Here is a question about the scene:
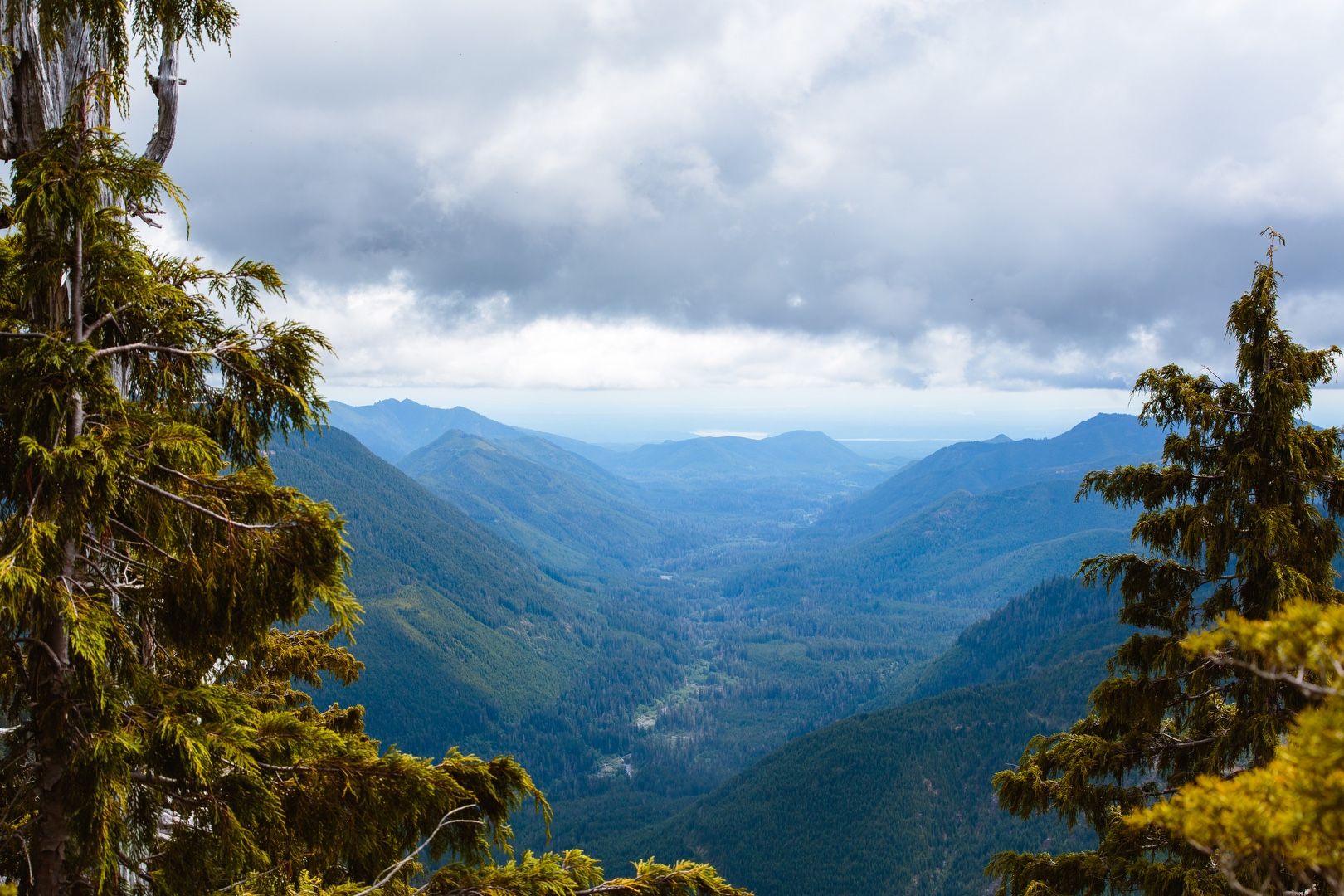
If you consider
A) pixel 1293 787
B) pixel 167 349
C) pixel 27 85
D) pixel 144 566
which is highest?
pixel 27 85

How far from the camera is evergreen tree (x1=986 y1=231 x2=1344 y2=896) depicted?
9.73 meters

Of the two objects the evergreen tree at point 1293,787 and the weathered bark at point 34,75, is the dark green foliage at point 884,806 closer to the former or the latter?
the evergreen tree at point 1293,787

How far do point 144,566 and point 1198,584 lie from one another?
13.3 metres

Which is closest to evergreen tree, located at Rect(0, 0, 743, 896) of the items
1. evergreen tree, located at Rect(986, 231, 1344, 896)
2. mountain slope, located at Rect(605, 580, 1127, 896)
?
evergreen tree, located at Rect(986, 231, 1344, 896)

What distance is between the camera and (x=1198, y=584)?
1067 cm

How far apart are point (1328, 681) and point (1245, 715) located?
790 cm

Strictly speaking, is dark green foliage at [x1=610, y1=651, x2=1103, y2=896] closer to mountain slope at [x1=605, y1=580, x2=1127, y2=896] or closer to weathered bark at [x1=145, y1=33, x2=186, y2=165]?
mountain slope at [x1=605, y1=580, x2=1127, y2=896]

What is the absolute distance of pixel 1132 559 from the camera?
11211 mm

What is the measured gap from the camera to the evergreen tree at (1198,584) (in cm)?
973

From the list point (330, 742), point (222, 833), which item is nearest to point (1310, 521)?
point (330, 742)

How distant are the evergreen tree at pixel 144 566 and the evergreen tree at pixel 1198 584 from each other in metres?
8.60

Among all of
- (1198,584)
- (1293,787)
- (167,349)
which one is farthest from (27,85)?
(1198,584)

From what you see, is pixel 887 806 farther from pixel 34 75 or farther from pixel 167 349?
pixel 34 75

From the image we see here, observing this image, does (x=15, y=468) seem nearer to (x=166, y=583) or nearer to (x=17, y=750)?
(x=166, y=583)
